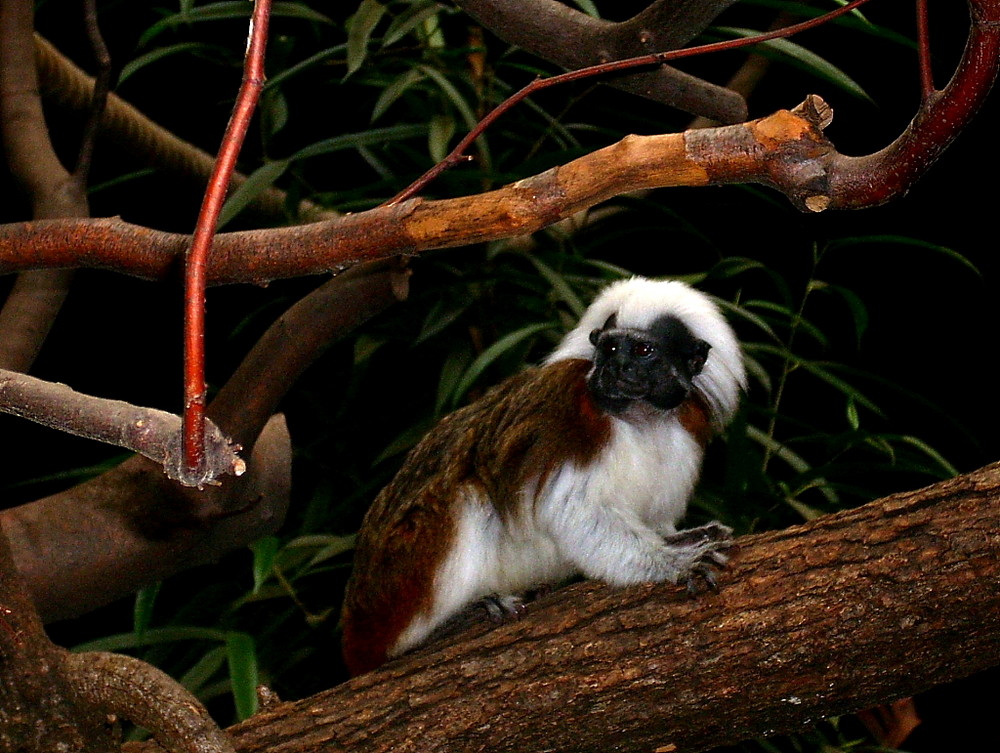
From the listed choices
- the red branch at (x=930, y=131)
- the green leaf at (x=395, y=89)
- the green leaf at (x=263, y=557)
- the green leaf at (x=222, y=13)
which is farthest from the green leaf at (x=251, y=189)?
the red branch at (x=930, y=131)

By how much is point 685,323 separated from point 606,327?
15 cm

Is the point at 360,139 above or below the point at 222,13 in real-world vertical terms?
below

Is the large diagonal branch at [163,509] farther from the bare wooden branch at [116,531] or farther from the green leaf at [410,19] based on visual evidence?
the green leaf at [410,19]

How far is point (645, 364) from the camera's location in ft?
6.54

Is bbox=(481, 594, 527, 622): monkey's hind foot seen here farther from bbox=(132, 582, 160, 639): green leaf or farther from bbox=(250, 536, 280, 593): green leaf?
bbox=(132, 582, 160, 639): green leaf

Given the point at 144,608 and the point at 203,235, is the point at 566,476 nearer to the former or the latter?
the point at 144,608

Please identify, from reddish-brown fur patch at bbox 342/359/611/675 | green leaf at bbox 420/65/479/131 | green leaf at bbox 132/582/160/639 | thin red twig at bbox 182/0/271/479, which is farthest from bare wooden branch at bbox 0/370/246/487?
green leaf at bbox 420/65/479/131

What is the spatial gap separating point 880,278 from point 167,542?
7.27 feet

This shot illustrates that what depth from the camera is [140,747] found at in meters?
1.71

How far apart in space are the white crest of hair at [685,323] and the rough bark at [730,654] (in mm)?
512

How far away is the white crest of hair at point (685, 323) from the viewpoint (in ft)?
6.82

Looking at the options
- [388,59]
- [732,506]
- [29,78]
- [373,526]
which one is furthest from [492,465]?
[29,78]

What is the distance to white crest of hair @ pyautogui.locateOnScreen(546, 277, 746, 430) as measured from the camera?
81.8 inches

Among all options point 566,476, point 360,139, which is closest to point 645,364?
point 566,476
